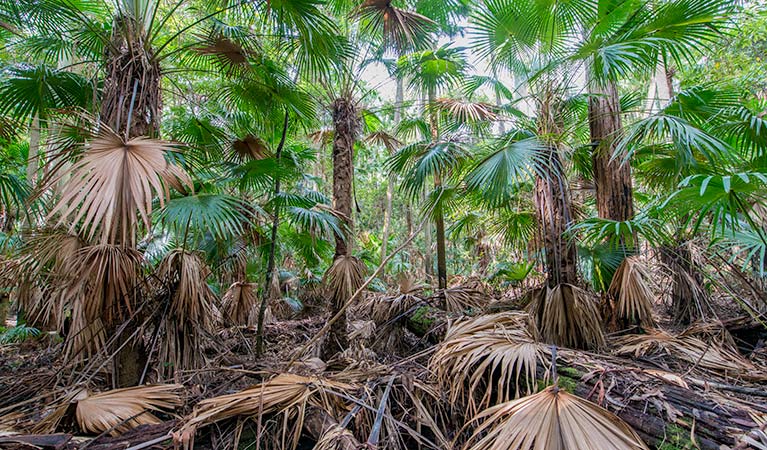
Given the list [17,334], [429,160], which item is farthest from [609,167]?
[17,334]

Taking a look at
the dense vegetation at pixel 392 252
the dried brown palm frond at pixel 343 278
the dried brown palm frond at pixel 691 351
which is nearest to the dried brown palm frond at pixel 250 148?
the dense vegetation at pixel 392 252

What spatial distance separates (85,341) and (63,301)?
28 centimetres

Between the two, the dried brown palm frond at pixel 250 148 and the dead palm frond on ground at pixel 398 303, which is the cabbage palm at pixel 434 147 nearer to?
the dead palm frond on ground at pixel 398 303

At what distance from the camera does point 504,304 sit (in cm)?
324

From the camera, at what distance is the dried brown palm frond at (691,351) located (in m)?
1.89

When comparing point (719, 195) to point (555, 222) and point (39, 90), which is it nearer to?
point (555, 222)

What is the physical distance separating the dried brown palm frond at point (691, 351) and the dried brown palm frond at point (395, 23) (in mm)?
2991

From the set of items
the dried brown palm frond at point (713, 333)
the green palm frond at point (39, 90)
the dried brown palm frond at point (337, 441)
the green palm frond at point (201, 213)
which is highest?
the green palm frond at point (39, 90)

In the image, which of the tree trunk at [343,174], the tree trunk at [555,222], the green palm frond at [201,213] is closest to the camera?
the green palm frond at [201,213]

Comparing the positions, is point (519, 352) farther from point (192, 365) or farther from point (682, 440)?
point (192, 365)

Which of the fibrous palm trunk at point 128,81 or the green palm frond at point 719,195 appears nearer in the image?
the green palm frond at point 719,195

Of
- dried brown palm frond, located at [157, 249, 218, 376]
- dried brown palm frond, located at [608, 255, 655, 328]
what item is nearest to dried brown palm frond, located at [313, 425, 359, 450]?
dried brown palm frond, located at [157, 249, 218, 376]

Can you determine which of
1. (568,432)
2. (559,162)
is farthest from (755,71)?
(568,432)

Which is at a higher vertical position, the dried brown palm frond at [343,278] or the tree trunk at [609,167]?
the tree trunk at [609,167]
